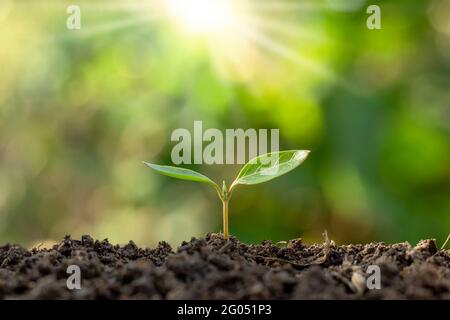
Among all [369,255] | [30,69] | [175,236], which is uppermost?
[30,69]

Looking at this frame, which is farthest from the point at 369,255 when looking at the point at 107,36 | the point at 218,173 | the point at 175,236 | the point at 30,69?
the point at 30,69

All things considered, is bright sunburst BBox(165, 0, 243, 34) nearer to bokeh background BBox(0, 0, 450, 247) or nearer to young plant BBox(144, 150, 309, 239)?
bokeh background BBox(0, 0, 450, 247)

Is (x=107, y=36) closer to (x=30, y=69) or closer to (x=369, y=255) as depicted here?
(x=30, y=69)

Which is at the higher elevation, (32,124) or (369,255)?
(32,124)

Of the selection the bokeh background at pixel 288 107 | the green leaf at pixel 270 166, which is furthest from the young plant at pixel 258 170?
the bokeh background at pixel 288 107

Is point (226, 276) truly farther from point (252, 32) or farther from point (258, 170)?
point (252, 32)
